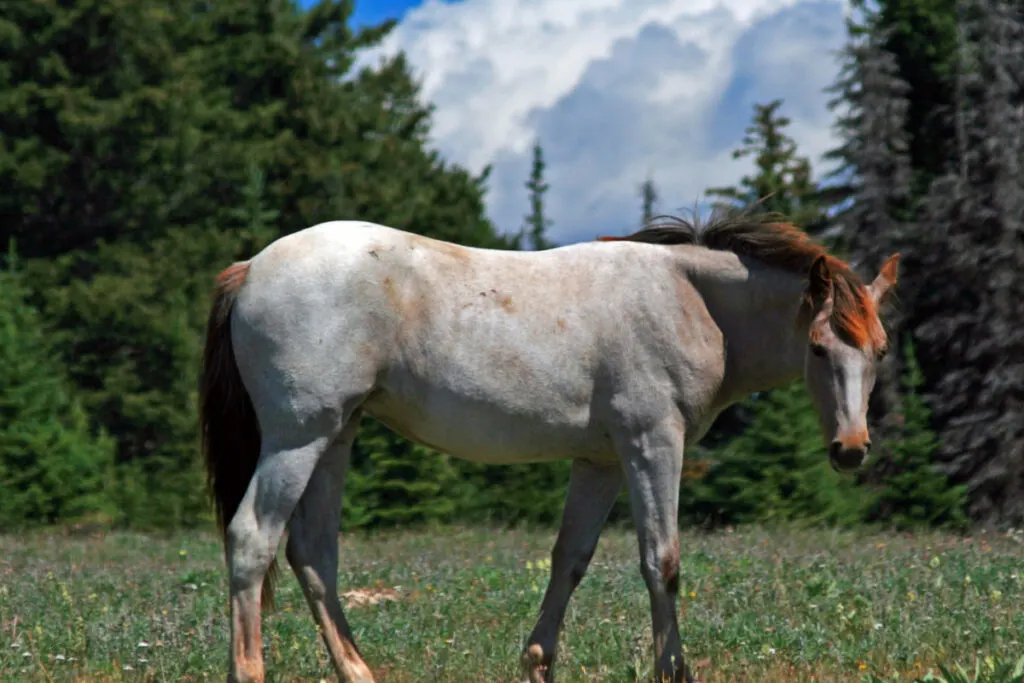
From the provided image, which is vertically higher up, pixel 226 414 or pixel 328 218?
pixel 328 218

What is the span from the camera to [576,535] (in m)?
6.59

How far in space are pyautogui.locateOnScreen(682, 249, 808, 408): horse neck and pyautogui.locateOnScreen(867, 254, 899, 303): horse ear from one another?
41 cm

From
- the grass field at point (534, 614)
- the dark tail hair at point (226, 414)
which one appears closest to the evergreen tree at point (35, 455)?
the grass field at point (534, 614)

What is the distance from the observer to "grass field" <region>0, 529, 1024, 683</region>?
6.87 metres

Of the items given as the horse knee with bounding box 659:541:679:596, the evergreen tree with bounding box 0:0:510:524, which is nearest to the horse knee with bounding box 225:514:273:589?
the horse knee with bounding box 659:541:679:596

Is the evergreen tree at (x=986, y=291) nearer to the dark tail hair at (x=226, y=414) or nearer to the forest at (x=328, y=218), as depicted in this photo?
the forest at (x=328, y=218)

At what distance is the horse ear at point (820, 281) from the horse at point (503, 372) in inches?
0.4

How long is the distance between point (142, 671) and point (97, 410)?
855 inches

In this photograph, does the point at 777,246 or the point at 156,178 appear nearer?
the point at 777,246

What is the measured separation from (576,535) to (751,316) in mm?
1557

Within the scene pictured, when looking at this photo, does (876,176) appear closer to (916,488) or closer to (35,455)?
(916,488)

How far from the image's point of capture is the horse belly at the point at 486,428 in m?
6.09

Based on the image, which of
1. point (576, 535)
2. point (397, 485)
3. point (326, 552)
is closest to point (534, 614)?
point (576, 535)

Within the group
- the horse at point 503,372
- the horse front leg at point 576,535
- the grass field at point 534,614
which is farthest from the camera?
the grass field at point 534,614
